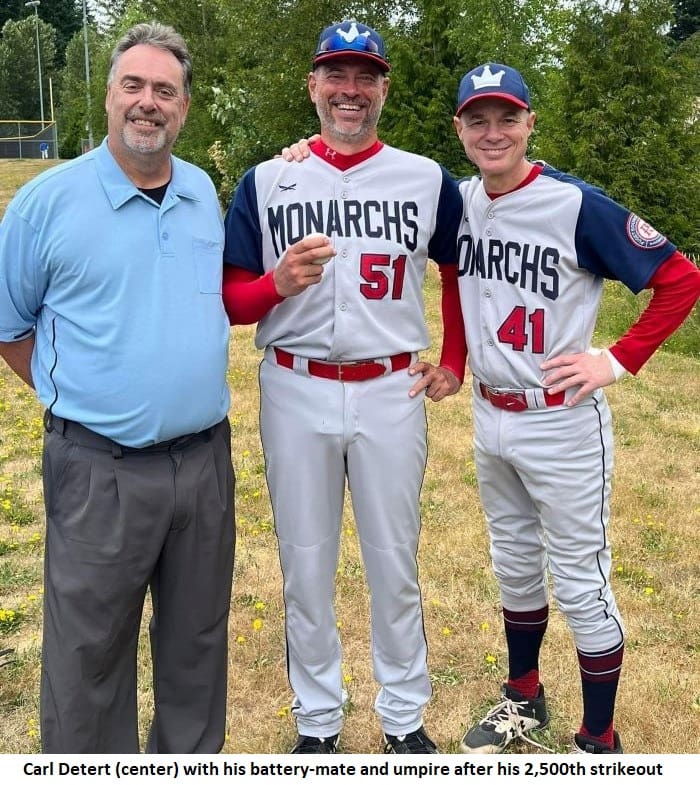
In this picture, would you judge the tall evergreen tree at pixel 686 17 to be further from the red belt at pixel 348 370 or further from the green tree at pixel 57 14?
the red belt at pixel 348 370

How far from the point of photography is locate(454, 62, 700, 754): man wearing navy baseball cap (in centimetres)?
286

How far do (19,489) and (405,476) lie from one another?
12.9 ft

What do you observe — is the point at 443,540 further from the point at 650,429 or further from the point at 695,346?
the point at 695,346

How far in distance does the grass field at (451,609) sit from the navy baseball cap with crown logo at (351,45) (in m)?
2.59

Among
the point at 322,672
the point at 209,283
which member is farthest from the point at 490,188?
the point at 322,672

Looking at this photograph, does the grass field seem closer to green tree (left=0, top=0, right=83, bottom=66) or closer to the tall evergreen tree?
the tall evergreen tree

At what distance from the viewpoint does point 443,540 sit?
5.23 m

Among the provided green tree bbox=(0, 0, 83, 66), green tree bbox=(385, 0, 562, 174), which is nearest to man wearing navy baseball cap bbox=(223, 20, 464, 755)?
green tree bbox=(385, 0, 562, 174)

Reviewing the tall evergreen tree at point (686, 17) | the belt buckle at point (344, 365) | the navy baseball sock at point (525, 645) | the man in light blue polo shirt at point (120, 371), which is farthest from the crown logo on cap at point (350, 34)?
the tall evergreen tree at point (686, 17)

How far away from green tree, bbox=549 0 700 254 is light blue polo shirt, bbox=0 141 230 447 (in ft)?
44.3

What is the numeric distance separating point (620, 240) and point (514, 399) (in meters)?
0.64

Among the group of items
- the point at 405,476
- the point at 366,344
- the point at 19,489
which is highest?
the point at 366,344

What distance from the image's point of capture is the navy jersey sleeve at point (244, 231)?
301cm
